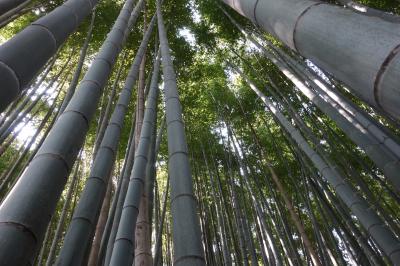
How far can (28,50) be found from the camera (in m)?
1.50

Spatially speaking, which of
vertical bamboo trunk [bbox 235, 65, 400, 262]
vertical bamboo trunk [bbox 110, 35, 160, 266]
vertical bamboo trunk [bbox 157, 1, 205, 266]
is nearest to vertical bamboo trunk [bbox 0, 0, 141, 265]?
vertical bamboo trunk [bbox 157, 1, 205, 266]

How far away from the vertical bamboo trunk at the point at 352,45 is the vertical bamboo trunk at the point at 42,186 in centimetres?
108

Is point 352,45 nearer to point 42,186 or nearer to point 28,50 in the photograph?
point 42,186

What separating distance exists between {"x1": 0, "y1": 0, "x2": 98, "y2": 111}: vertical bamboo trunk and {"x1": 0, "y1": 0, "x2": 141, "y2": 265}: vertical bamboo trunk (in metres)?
0.27

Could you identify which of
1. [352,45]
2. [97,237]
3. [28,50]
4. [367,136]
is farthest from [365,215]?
[28,50]

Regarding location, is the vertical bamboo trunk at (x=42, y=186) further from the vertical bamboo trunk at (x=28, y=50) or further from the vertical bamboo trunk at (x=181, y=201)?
the vertical bamboo trunk at (x=181, y=201)

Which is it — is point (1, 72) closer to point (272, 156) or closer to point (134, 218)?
point (134, 218)

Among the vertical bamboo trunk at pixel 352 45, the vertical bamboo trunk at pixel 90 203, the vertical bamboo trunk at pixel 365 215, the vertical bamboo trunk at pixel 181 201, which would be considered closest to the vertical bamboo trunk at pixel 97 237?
the vertical bamboo trunk at pixel 90 203

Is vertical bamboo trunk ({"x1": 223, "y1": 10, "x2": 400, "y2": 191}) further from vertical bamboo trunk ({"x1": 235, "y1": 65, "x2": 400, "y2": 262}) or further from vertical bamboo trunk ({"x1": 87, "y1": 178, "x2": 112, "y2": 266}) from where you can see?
vertical bamboo trunk ({"x1": 87, "y1": 178, "x2": 112, "y2": 266})

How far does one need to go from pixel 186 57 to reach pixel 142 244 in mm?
4769

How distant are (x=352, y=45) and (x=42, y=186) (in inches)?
46.7

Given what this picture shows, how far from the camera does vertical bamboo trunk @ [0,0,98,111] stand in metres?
1.32

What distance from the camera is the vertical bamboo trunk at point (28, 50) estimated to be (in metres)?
1.32

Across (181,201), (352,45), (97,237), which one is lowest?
(352,45)
